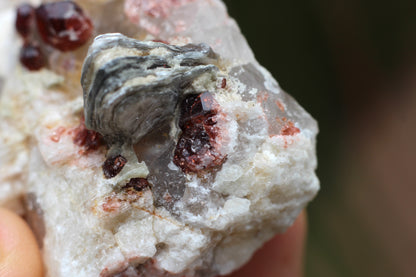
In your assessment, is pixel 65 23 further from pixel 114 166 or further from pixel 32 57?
pixel 114 166

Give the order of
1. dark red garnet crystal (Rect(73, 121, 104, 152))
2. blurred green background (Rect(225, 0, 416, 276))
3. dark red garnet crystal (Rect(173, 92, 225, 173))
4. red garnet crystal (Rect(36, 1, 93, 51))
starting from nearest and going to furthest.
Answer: dark red garnet crystal (Rect(173, 92, 225, 173))
dark red garnet crystal (Rect(73, 121, 104, 152))
red garnet crystal (Rect(36, 1, 93, 51))
blurred green background (Rect(225, 0, 416, 276))

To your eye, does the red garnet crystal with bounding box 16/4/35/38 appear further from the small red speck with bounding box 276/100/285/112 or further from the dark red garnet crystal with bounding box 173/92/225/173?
the small red speck with bounding box 276/100/285/112

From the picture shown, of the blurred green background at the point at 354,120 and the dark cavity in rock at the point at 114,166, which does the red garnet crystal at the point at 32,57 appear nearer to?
the dark cavity in rock at the point at 114,166

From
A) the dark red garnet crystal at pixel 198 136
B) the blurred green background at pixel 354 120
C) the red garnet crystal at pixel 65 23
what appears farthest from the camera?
the blurred green background at pixel 354 120

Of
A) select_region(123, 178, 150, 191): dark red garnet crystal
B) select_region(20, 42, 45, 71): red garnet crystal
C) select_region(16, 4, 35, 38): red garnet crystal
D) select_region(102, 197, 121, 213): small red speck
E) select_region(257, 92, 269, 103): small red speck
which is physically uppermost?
select_region(257, 92, 269, 103): small red speck

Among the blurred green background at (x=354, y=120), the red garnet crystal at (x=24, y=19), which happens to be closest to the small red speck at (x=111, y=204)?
the red garnet crystal at (x=24, y=19)

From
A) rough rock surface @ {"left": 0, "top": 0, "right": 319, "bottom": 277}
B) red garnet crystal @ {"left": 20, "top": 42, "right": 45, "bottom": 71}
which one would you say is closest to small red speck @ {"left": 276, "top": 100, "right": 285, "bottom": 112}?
rough rock surface @ {"left": 0, "top": 0, "right": 319, "bottom": 277}

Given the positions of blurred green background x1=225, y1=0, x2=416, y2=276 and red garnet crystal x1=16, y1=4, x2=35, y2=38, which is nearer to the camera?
red garnet crystal x1=16, y1=4, x2=35, y2=38

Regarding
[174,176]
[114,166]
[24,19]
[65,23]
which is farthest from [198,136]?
[24,19]
